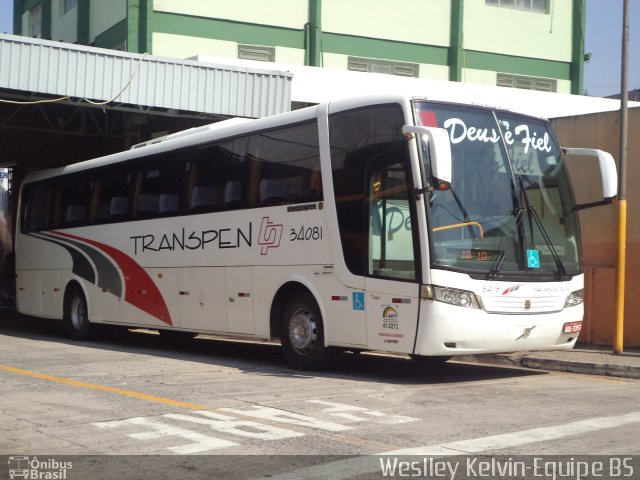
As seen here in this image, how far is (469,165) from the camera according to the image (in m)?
11.3

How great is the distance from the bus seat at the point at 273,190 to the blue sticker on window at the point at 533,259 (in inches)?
134

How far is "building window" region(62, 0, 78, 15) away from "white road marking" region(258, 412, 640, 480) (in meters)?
31.2

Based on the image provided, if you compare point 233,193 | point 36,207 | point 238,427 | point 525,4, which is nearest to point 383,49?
point 525,4

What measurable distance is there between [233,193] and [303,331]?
8.51 feet

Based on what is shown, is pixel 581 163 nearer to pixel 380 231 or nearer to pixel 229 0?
pixel 380 231

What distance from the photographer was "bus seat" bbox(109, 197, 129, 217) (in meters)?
17.0

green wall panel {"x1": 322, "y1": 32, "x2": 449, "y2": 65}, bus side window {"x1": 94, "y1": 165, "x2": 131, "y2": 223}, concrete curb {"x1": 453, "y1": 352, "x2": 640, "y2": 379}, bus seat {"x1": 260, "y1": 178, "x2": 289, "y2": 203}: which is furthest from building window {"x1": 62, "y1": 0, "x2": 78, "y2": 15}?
concrete curb {"x1": 453, "y1": 352, "x2": 640, "y2": 379}

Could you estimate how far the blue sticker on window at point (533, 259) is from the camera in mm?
11492

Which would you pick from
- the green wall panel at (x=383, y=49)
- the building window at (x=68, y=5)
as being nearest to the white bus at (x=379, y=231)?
the green wall panel at (x=383, y=49)

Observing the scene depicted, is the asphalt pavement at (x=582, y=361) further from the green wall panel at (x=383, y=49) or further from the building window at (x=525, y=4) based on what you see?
the building window at (x=525, y=4)

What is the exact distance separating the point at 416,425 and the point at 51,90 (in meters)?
13.0

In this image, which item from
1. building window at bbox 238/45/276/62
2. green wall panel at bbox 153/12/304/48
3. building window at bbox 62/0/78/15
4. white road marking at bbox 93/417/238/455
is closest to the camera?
white road marking at bbox 93/417/238/455

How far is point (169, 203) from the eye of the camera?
15727mm

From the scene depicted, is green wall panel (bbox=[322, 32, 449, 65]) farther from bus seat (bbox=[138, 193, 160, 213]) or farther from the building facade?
bus seat (bbox=[138, 193, 160, 213])
